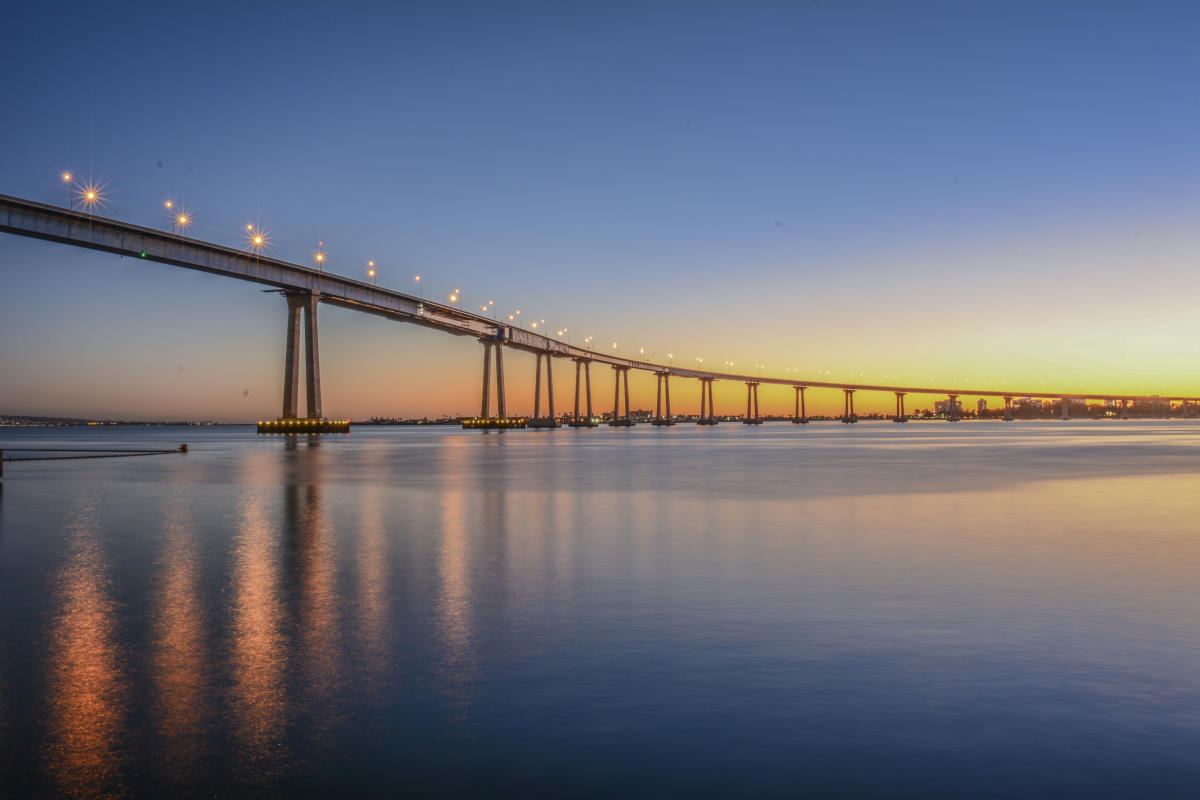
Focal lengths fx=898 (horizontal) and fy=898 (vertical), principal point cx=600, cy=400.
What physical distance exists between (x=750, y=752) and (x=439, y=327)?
134415mm

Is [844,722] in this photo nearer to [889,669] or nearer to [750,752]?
[750,752]

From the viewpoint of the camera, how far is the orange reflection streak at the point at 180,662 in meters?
6.46

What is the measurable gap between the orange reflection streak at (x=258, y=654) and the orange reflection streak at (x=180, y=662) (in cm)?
32

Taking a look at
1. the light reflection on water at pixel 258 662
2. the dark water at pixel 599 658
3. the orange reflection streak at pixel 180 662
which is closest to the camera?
the dark water at pixel 599 658

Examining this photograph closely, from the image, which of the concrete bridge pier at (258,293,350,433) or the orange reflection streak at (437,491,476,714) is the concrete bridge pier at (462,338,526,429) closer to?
the concrete bridge pier at (258,293,350,433)

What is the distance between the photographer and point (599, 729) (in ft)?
22.0

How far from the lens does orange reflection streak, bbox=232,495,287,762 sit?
6.56 m

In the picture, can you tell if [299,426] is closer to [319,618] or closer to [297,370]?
[297,370]

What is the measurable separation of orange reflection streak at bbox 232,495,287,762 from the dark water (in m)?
0.04

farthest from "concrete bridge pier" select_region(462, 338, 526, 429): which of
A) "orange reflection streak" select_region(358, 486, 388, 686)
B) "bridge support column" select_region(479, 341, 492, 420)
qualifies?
"orange reflection streak" select_region(358, 486, 388, 686)

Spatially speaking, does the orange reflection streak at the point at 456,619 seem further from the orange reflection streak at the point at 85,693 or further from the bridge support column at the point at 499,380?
the bridge support column at the point at 499,380

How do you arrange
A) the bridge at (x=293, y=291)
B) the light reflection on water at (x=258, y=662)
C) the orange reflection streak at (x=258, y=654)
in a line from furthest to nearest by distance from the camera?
the bridge at (x=293, y=291) → the orange reflection streak at (x=258, y=654) → the light reflection on water at (x=258, y=662)

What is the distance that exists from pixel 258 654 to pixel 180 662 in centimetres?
71

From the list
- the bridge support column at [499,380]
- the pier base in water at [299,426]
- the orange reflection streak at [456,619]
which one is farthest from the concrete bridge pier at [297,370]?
the orange reflection streak at [456,619]
